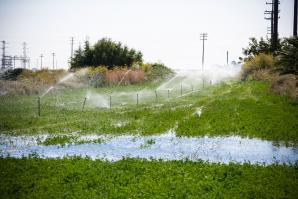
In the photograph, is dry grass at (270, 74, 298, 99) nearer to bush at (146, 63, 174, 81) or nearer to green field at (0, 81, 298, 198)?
green field at (0, 81, 298, 198)

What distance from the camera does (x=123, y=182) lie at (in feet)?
44.4

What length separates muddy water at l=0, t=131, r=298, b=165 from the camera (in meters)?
17.6

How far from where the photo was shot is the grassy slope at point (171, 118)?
76.8ft

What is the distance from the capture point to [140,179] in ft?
45.3

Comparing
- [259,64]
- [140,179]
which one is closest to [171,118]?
[140,179]

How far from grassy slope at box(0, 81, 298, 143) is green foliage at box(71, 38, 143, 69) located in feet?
130

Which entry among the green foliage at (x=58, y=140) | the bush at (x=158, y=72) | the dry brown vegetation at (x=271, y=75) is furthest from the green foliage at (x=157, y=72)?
the green foliage at (x=58, y=140)

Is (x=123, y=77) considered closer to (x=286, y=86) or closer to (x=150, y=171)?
(x=286, y=86)

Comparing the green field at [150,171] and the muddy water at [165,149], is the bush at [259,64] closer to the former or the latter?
the green field at [150,171]

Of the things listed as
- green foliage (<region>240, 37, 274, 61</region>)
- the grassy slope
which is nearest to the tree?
green foliage (<region>240, 37, 274, 61</region>)

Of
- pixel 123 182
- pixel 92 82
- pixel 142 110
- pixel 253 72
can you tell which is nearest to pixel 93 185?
pixel 123 182

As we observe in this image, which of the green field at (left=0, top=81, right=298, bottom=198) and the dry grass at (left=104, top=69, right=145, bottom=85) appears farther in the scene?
the dry grass at (left=104, top=69, right=145, bottom=85)

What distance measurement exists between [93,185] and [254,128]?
13054mm

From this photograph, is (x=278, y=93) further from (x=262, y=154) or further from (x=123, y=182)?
(x=123, y=182)
